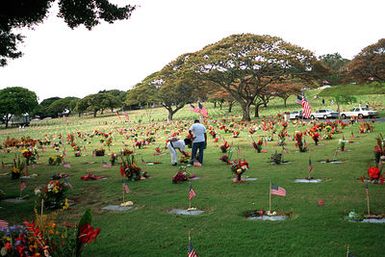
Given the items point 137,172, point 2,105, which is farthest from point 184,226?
point 2,105

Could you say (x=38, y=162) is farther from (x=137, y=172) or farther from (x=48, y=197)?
(x=48, y=197)

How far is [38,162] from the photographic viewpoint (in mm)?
17266

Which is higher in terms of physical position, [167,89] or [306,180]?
[167,89]

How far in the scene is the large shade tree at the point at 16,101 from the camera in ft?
245

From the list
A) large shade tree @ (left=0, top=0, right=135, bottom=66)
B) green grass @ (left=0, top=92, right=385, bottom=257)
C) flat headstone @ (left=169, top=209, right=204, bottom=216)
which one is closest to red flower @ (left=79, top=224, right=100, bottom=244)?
green grass @ (left=0, top=92, right=385, bottom=257)

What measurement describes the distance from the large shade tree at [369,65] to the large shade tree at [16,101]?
62654 mm

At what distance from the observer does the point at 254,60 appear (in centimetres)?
3709

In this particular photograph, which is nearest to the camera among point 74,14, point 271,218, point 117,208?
point 271,218

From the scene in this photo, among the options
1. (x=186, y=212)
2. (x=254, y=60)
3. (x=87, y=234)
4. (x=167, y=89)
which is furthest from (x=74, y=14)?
(x=167, y=89)

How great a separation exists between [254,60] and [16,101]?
56.4 meters

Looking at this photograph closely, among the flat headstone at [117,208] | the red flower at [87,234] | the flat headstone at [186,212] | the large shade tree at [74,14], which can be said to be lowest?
the flat headstone at [117,208]

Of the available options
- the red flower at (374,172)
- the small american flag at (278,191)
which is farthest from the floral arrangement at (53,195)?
the red flower at (374,172)

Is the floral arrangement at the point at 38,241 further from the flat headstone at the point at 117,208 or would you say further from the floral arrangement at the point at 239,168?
the floral arrangement at the point at 239,168

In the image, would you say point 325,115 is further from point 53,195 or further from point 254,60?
point 53,195
